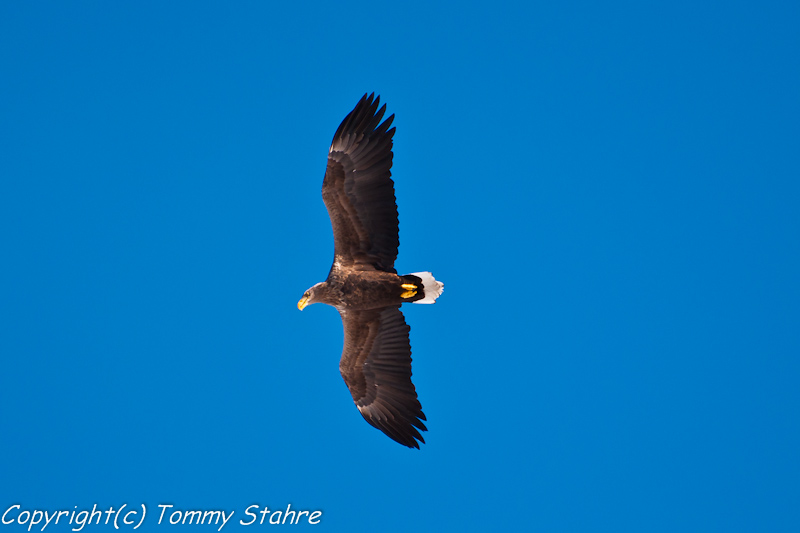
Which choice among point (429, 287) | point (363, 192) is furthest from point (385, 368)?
point (363, 192)

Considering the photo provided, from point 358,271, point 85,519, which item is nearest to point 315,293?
point 358,271

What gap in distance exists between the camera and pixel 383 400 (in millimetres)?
12195

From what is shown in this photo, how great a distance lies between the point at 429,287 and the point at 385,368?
144cm

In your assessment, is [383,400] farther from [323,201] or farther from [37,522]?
[37,522]

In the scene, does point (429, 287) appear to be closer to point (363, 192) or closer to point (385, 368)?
point (385, 368)

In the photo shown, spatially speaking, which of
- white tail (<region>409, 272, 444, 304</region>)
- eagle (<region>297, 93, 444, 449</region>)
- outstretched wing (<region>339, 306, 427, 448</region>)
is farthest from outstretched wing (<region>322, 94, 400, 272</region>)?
outstretched wing (<region>339, 306, 427, 448</region>)

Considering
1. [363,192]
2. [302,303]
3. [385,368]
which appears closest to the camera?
[363,192]

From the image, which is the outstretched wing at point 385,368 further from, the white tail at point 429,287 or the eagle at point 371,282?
the white tail at point 429,287

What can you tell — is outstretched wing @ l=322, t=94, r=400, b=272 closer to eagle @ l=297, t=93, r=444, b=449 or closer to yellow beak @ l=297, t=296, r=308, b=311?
eagle @ l=297, t=93, r=444, b=449

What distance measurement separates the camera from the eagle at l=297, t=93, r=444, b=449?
10984 mm

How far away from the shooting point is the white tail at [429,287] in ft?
38.3

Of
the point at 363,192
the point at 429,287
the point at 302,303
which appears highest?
the point at 363,192

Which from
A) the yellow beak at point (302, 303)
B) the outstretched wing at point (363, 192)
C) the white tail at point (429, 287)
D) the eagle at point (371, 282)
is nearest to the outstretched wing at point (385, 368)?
the eagle at point (371, 282)

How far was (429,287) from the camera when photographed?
11664mm
